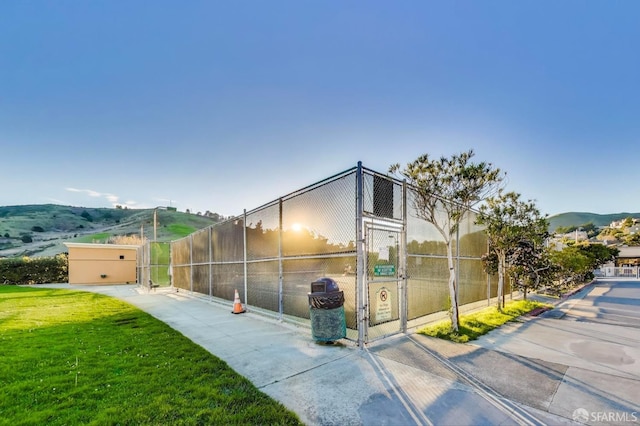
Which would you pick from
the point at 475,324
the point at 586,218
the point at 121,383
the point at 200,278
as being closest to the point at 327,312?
the point at 121,383

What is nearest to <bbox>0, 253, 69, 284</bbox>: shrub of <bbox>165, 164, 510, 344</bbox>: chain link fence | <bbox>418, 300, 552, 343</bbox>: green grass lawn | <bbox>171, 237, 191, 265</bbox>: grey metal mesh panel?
<bbox>171, 237, 191, 265</bbox>: grey metal mesh panel

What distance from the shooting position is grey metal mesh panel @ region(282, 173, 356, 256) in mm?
5648

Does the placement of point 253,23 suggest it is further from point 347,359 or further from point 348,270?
point 347,359

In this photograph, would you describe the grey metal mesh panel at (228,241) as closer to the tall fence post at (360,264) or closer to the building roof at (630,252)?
the tall fence post at (360,264)

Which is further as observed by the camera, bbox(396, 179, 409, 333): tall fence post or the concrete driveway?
A: bbox(396, 179, 409, 333): tall fence post

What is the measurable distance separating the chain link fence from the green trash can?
0.35m

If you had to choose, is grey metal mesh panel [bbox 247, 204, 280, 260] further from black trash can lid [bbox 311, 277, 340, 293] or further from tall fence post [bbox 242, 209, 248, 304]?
black trash can lid [bbox 311, 277, 340, 293]

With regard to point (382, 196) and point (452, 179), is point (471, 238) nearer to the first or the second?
point (452, 179)

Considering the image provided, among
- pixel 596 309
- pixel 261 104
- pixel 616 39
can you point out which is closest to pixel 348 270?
pixel 261 104

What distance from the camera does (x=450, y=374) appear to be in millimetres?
3918

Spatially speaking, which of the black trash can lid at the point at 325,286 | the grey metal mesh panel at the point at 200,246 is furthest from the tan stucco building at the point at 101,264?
the black trash can lid at the point at 325,286

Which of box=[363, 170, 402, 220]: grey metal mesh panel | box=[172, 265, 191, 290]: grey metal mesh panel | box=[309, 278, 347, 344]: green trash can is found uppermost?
box=[363, 170, 402, 220]: grey metal mesh panel

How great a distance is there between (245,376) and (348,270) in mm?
2698

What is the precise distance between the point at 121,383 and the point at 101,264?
28.8m
